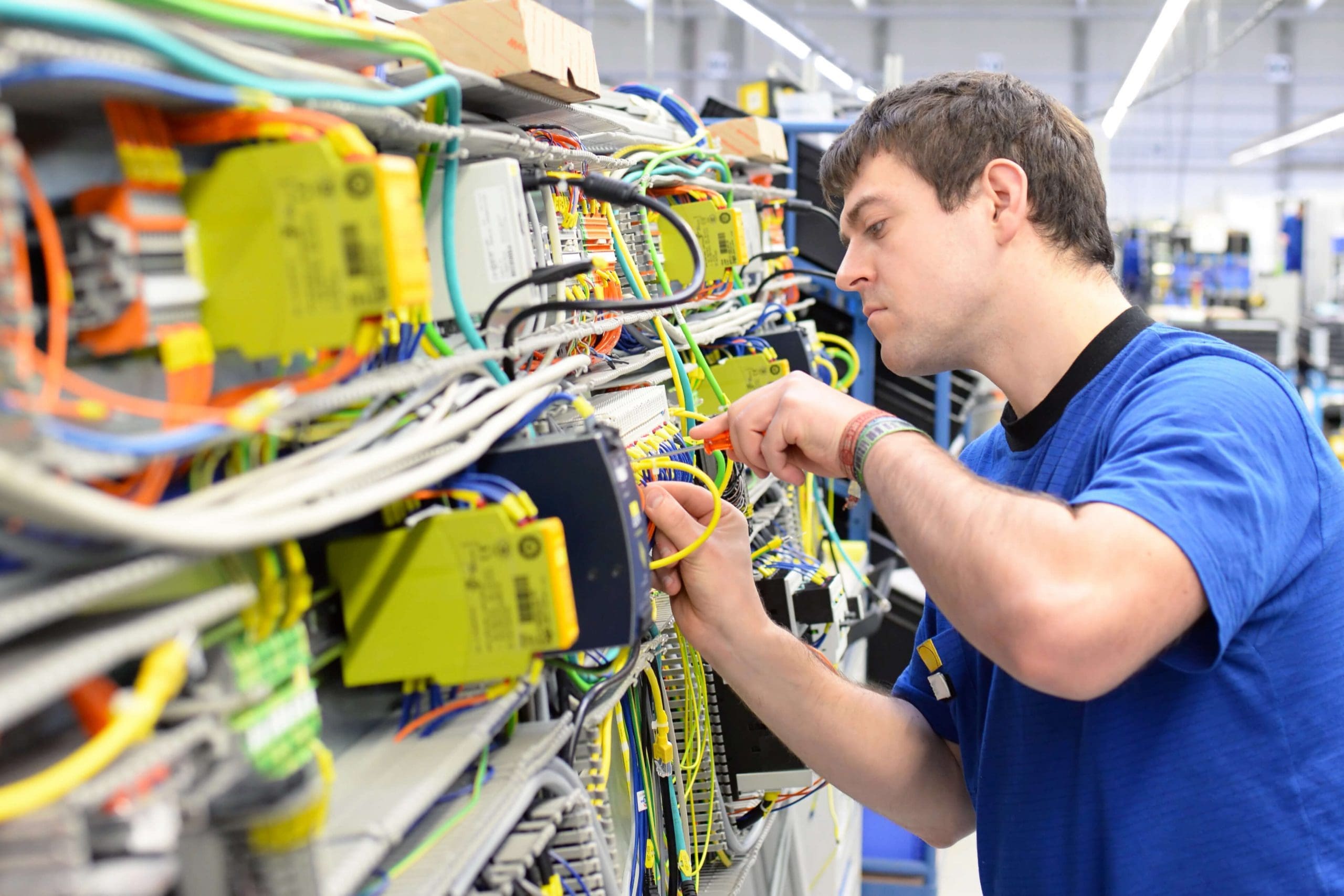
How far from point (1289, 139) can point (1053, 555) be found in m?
14.8

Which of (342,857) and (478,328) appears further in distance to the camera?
(478,328)

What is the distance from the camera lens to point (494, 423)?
0.79 m

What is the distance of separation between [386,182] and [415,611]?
32 cm

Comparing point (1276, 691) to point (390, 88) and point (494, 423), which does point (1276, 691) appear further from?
point (390, 88)

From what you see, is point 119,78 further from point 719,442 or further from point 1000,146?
point 1000,146

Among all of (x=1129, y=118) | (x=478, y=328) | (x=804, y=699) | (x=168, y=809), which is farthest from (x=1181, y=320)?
(x=1129, y=118)

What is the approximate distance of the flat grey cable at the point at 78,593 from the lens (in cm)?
44

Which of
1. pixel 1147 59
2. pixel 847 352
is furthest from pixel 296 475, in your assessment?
pixel 1147 59

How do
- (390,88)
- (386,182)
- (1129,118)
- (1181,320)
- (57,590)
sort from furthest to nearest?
(1129,118) < (1181,320) < (390,88) < (386,182) < (57,590)

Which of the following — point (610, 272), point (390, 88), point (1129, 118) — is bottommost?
point (610, 272)

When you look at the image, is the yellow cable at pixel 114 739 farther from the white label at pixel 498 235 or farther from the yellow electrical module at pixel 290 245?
the white label at pixel 498 235

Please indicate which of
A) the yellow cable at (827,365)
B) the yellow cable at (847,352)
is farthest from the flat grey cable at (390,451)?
the yellow cable at (847,352)

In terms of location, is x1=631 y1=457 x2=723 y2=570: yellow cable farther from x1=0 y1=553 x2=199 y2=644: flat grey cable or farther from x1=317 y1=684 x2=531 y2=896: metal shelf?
x1=0 y1=553 x2=199 y2=644: flat grey cable

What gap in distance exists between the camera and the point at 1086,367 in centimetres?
125
